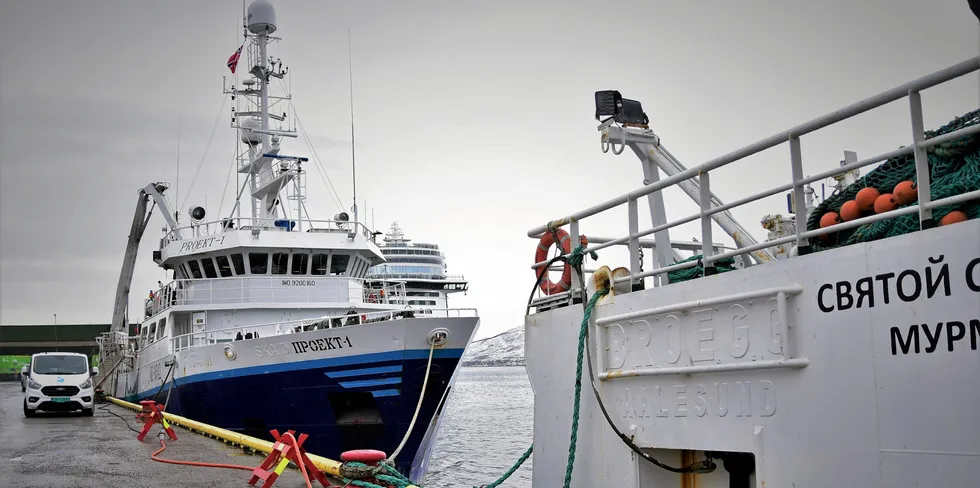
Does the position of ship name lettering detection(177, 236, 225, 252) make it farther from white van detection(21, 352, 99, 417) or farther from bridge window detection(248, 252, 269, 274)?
white van detection(21, 352, 99, 417)

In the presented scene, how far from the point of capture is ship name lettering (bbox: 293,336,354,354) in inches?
619

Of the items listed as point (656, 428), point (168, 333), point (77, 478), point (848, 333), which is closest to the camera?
point (848, 333)

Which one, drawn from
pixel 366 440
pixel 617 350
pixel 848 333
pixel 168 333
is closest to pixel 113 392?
Answer: pixel 168 333

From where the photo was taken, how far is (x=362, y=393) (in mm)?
15766

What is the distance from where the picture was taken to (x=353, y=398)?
16.0 meters

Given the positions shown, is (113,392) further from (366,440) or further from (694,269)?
(694,269)

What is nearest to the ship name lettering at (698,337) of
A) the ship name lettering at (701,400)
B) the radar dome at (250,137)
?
the ship name lettering at (701,400)

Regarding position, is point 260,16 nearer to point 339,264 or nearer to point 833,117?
point 339,264

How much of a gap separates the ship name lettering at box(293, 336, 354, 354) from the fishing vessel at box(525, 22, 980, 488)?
29.0 feet

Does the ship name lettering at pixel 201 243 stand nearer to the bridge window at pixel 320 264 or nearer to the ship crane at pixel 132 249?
the bridge window at pixel 320 264

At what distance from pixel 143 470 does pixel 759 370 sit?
908 cm

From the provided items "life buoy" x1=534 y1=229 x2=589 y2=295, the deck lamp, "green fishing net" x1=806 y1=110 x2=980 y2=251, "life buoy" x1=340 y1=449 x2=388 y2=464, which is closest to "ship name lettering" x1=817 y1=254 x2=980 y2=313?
"green fishing net" x1=806 y1=110 x2=980 y2=251

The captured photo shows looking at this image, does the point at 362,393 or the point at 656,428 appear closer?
the point at 656,428

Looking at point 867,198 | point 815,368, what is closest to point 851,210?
point 867,198
